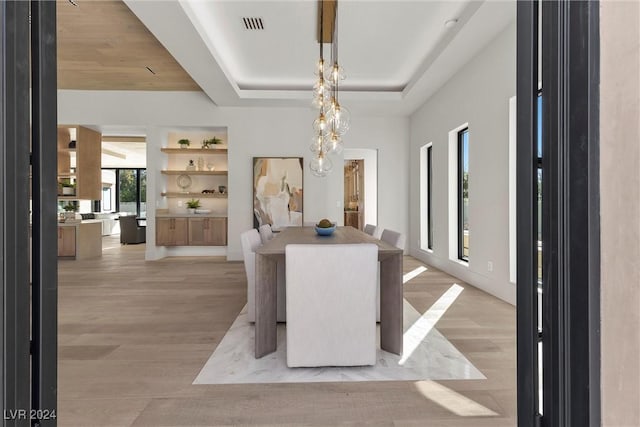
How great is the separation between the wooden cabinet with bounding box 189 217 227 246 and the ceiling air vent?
3.55m

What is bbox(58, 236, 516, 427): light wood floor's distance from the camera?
62.9 inches

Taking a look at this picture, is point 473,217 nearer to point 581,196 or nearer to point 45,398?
point 581,196

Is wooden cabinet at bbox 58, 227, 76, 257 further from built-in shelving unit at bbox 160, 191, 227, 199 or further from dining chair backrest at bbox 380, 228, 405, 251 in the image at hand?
dining chair backrest at bbox 380, 228, 405, 251

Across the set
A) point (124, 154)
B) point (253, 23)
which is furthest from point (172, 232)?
point (124, 154)

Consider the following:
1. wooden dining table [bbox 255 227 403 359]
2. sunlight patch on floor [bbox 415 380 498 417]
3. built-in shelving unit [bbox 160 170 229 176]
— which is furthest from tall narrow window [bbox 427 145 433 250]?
sunlight patch on floor [bbox 415 380 498 417]

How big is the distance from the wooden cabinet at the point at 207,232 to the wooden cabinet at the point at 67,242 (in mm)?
2217

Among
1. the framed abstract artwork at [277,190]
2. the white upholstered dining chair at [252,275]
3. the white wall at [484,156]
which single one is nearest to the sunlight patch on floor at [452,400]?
the white upholstered dining chair at [252,275]

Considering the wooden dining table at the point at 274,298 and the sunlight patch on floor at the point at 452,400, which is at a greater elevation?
the wooden dining table at the point at 274,298

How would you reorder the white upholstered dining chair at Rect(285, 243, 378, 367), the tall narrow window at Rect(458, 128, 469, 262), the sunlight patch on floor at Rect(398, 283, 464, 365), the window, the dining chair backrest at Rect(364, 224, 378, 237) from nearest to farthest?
1. the white upholstered dining chair at Rect(285, 243, 378, 367)
2. the sunlight patch on floor at Rect(398, 283, 464, 365)
3. the dining chair backrest at Rect(364, 224, 378, 237)
4. the tall narrow window at Rect(458, 128, 469, 262)
5. the window

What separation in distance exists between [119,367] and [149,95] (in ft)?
18.2

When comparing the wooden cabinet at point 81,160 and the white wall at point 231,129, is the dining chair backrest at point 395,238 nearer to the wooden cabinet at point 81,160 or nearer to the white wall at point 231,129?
the white wall at point 231,129

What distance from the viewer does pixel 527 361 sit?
3.14 feet

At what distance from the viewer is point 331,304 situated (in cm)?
A: 197

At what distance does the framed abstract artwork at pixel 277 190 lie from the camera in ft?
20.8
